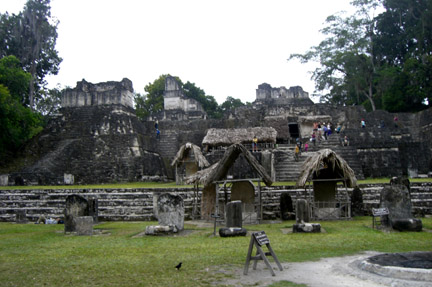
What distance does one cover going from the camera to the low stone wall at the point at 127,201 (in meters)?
13.1

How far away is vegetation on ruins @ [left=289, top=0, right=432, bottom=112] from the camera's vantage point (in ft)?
105

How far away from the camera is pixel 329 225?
10547 mm

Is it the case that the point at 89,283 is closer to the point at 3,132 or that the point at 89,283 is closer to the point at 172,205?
the point at 172,205

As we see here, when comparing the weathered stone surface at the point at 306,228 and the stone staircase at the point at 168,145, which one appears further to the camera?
the stone staircase at the point at 168,145

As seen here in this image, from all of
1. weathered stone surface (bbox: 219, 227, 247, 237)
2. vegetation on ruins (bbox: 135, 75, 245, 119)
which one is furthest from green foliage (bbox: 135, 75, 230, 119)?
weathered stone surface (bbox: 219, 227, 247, 237)

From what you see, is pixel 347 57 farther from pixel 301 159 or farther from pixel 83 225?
pixel 83 225

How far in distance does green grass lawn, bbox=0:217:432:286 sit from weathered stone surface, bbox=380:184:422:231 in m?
0.41

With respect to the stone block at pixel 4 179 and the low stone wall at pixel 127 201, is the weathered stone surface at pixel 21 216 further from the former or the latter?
the stone block at pixel 4 179

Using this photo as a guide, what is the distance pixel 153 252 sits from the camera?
24.0 ft

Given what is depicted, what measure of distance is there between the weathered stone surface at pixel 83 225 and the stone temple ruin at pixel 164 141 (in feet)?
25.2

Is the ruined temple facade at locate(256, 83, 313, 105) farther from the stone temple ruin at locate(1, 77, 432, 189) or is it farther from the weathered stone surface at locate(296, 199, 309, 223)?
the weathered stone surface at locate(296, 199, 309, 223)

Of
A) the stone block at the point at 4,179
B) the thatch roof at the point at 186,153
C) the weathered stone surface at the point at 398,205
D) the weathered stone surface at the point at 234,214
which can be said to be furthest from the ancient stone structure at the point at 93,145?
the weathered stone surface at the point at 398,205

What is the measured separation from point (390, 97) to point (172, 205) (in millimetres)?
27493

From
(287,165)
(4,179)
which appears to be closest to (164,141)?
(287,165)
